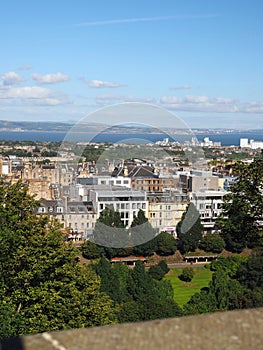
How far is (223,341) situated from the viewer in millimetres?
1284

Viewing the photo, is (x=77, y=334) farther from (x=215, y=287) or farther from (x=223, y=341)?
(x=215, y=287)

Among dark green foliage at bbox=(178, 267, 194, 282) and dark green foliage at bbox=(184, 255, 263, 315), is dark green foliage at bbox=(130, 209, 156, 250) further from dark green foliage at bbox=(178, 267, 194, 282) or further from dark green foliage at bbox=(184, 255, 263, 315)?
dark green foliage at bbox=(184, 255, 263, 315)

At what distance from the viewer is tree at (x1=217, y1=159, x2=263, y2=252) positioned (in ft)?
22.0

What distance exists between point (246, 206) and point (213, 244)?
20012 millimetres

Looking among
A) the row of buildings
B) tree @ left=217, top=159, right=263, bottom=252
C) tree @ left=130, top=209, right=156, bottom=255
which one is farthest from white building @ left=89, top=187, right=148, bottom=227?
tree @ left=217, top=159, right=263, bottom=252

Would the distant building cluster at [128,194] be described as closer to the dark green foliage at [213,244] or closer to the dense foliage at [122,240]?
the dense foliage at [122,240]

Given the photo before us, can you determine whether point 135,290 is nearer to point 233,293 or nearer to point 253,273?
point 233,293

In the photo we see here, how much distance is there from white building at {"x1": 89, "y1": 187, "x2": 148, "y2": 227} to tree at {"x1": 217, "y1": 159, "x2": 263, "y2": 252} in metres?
20.5

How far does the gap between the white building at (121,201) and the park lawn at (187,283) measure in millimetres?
5130

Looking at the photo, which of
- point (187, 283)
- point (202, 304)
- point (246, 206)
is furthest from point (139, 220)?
point (246, 206)

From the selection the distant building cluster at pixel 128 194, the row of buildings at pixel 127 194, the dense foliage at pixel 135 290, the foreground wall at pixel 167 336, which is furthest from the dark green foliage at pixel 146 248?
the foreground wall at pixel 167 336

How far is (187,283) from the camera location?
20.8 metres

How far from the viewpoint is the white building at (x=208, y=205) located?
31328 mm

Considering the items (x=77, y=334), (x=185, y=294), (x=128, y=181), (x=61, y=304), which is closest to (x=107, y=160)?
(x=128, y=181)
